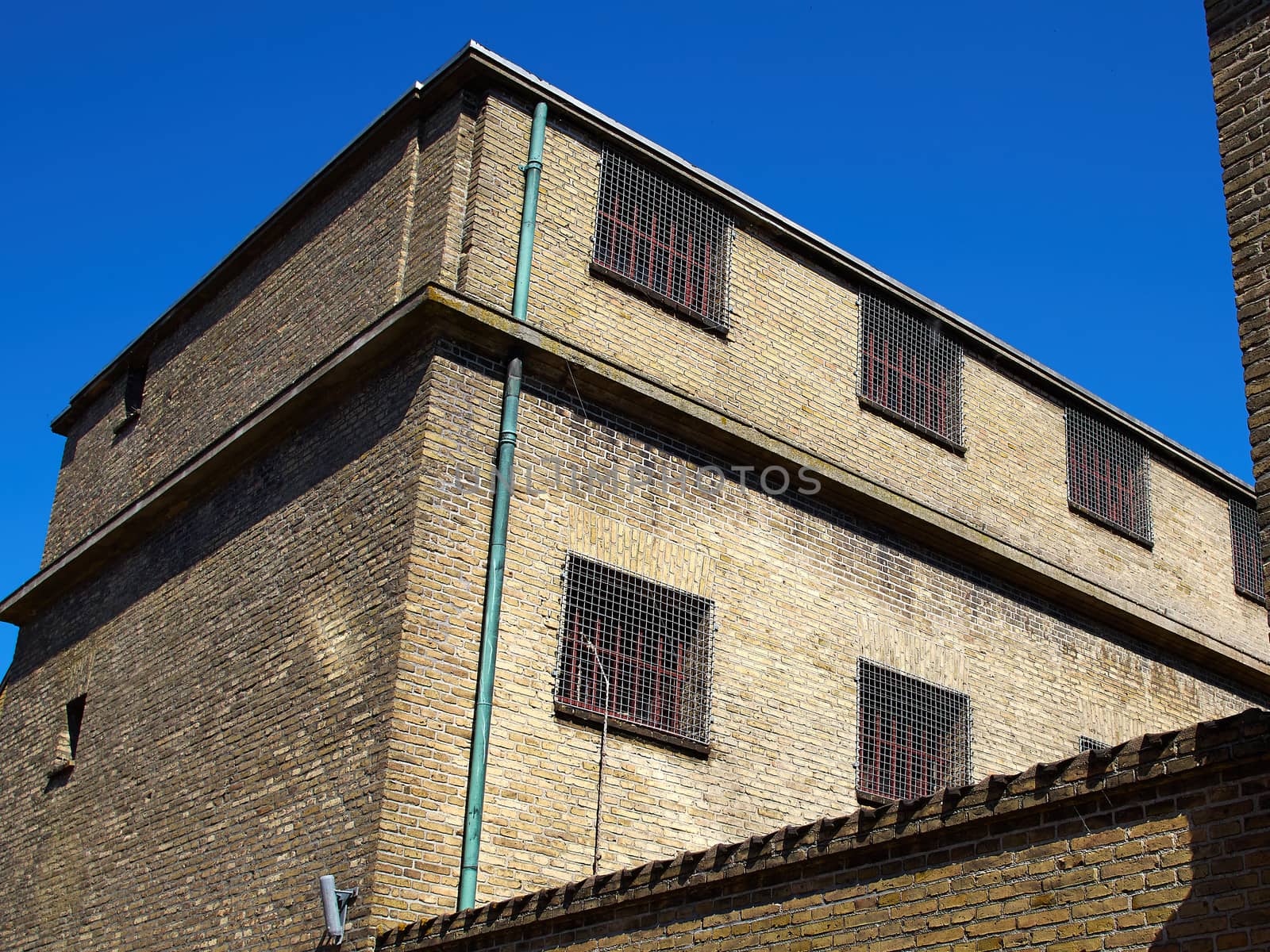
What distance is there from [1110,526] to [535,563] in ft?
26.6

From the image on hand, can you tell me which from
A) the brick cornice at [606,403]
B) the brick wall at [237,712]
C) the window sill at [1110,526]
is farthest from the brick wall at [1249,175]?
the window sill at [1110,526]

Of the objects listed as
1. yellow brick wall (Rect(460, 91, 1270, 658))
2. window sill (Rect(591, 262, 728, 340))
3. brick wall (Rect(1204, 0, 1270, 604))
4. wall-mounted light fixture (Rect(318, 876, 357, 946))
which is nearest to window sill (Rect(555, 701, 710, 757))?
wall-mounted light fixture (Rect(318, 876, 357, 946))

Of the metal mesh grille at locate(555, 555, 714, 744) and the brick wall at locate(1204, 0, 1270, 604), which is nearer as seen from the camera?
the brick wall at locate(1204, 0, 1270, 604)

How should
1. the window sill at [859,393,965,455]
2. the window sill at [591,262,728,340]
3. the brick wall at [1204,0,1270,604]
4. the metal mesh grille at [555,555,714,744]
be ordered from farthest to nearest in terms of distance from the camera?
→ 1. the window sill at [859,393,965,455]
2. the window sill at [591,262,728,340]
3. the metal mesh grille at [555,555,714,744]
4. the brick wall at [1204,0,1270,604]

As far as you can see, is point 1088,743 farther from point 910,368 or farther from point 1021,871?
point 1021,871

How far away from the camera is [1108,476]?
17.1m

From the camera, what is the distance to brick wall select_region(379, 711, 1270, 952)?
6016mm

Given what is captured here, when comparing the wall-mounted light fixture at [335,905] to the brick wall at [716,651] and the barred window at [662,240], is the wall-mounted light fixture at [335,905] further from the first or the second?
the barred window at [662,240]

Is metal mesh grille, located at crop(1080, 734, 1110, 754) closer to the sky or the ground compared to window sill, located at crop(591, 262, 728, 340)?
closer to the ground

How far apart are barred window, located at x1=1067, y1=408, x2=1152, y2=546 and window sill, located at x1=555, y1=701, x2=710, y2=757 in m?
6.60

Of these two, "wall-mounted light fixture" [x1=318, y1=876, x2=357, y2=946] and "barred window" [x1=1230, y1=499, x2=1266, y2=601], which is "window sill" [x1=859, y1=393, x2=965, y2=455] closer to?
"barred window" [x1=1230, y1=499, x2=1266, y2=601]

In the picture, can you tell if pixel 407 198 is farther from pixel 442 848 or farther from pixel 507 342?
pixel 442 848

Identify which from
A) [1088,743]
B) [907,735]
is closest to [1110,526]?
[1088,743]

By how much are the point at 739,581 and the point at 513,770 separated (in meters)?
3.00
